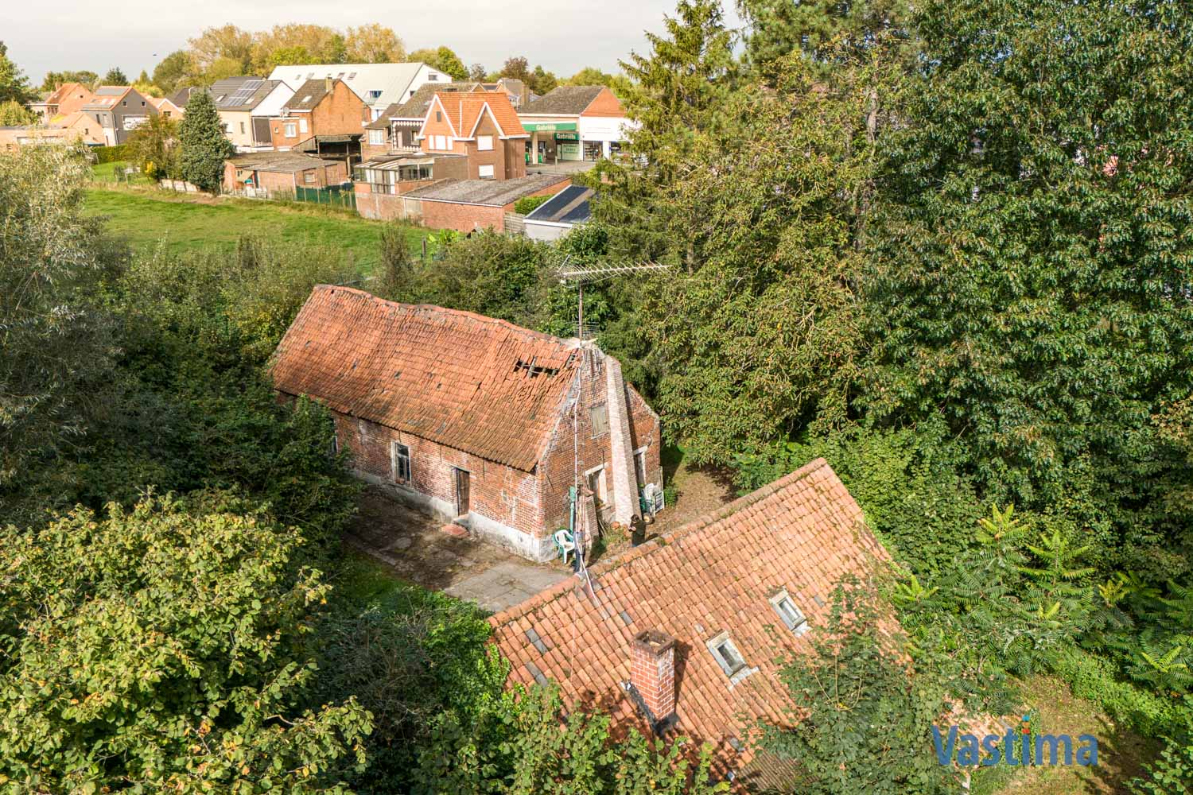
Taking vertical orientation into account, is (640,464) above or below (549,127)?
below

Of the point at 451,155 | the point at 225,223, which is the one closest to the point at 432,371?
the point at 451,155

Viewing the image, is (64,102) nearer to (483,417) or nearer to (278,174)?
(278,174)

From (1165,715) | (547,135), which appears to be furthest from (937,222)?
(547,135)

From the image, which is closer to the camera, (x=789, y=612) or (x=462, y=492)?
(x=789, y=612)

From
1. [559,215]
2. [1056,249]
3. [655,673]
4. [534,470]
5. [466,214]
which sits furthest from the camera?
[466,214]

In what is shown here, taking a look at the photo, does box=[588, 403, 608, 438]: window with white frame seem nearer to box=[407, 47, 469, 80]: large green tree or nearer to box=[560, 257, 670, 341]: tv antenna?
box=[560, 257, 670, 341]: tv antenna

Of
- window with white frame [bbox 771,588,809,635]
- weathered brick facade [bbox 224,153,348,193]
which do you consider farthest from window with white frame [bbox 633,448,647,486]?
weathered brick facade [bbox 224,153,348,193]
